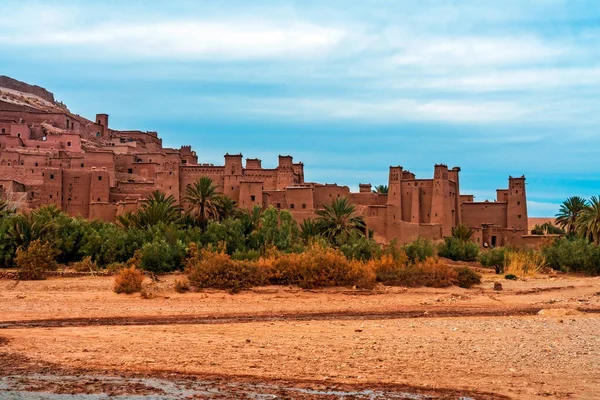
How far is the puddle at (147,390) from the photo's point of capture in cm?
1036

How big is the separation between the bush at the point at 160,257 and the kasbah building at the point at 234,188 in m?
15.8

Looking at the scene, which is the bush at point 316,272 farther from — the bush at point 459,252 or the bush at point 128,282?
the bush at point 459,252

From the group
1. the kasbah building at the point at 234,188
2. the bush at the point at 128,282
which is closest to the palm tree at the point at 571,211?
the kasbah building at the point at 234,188

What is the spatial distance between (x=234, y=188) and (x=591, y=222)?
21.3 meters

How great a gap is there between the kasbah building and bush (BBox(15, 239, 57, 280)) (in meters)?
15.5

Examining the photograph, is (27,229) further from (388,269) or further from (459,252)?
(459,252)

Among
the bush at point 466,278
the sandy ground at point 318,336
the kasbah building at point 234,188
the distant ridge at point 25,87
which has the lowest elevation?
the sandy ground at point 318,336

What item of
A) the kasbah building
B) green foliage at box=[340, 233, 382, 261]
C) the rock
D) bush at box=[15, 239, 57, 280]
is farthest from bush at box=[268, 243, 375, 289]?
the kasbah building

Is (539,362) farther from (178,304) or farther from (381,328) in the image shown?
A: (178,304)

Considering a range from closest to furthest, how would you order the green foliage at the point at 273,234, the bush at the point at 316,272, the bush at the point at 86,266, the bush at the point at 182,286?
the bush at the point at 182,286, the bush at the point at 316,272, the bush at the point at 86,266, the green foliage at the point at 273,234

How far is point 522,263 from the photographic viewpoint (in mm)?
33250

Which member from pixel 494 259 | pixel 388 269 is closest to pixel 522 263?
pixel 494 259

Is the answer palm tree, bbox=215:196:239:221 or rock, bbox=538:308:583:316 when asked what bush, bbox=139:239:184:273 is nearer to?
palm tree, bbox=215:196:239:221

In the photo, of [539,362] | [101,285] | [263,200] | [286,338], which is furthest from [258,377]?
[263,200]
